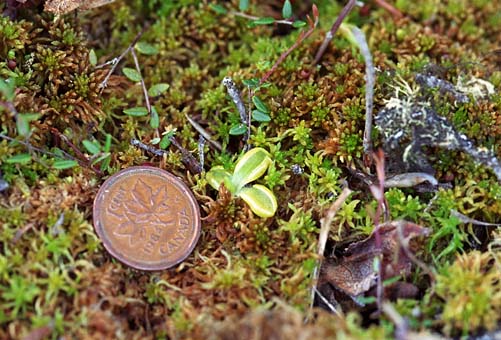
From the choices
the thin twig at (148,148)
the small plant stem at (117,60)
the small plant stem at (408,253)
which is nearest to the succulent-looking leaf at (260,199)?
the thin twig at (148,148)

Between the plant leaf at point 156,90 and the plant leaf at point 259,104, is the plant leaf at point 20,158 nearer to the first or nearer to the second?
the plant leaf at point 156,90

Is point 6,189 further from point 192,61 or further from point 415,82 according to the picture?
point 415,82

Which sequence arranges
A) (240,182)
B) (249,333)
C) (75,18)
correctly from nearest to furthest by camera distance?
(249,333)
(240,182)
(75,18)

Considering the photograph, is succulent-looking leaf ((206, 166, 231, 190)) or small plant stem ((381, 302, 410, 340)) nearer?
small plant stem ((381, 302, 410, 340))

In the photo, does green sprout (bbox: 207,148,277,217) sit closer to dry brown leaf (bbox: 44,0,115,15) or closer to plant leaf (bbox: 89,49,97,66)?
plant leaf (bbox: 89,49,97,66)

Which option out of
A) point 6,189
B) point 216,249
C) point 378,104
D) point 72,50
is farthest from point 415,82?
point 6,189

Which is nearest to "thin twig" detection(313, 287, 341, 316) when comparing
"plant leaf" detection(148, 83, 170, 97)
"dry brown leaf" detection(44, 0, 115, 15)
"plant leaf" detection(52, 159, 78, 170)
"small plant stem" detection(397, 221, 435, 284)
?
"small plant stem" detection(397, 221, 435, 284)

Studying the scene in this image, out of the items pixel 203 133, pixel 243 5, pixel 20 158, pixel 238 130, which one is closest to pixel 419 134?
pixel 238 130

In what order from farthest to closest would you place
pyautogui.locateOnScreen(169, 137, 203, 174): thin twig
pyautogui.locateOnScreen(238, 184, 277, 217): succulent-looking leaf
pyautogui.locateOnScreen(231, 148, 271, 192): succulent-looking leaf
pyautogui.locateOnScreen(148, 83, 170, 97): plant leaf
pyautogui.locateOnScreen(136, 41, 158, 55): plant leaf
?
1. pyautogui.locateOnScreen(136, 41, 158, 55): plant leaf
2. pyautogui.locateOnScreen(148, 83, 170, 97): plant leaf
3. pyautogui.locateOnScreen(169, 137, 203, 174): thin twig
4. pyautogui.locateOnScreen(231, 148, 271, 192): succulent-looking leaf
5. pyautogui.locateOnScreen(238, 184, 277, 217): succulent-looking leaf
